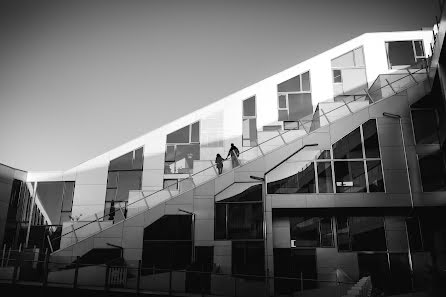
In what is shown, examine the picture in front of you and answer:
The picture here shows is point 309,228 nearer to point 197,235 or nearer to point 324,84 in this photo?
point 197,235

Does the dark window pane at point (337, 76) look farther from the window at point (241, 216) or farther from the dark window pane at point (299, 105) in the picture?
the window at point (241, 216)

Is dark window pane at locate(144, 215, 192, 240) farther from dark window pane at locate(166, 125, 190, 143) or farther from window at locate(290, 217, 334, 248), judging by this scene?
dark window pane at locate(166, 125, 190, 143)

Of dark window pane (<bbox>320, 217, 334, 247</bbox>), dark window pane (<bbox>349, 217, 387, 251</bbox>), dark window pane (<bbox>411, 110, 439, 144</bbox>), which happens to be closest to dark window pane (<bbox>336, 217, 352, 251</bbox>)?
dark window pane (<bbox>349, 217, 387, 251</bbox>)

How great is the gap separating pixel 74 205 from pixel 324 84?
17.7 meters

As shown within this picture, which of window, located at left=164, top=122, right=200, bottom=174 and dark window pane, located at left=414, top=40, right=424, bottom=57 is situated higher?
dark window pane, located at left=414, top=40, right=424, bottom=57

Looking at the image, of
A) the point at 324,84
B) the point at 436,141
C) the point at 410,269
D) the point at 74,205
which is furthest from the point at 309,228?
the point at 74,205

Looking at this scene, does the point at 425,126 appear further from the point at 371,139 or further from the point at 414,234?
the point at 414,234

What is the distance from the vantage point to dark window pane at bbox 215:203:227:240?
17.5m

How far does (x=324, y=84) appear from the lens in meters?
24.5

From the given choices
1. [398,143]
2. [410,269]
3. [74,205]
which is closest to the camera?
[410,269]

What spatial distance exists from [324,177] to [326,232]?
2.76 meters

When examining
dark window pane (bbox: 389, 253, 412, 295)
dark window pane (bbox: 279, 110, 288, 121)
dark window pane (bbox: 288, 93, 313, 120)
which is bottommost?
dark window pane (bbox: 389, 253, 412, 295)

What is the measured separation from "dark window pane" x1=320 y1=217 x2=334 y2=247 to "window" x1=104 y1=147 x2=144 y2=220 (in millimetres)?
11575

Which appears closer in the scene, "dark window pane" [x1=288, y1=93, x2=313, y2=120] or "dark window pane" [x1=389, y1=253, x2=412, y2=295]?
"dark window pane" [x1=389, y1=253, x2=412, y2=295]
